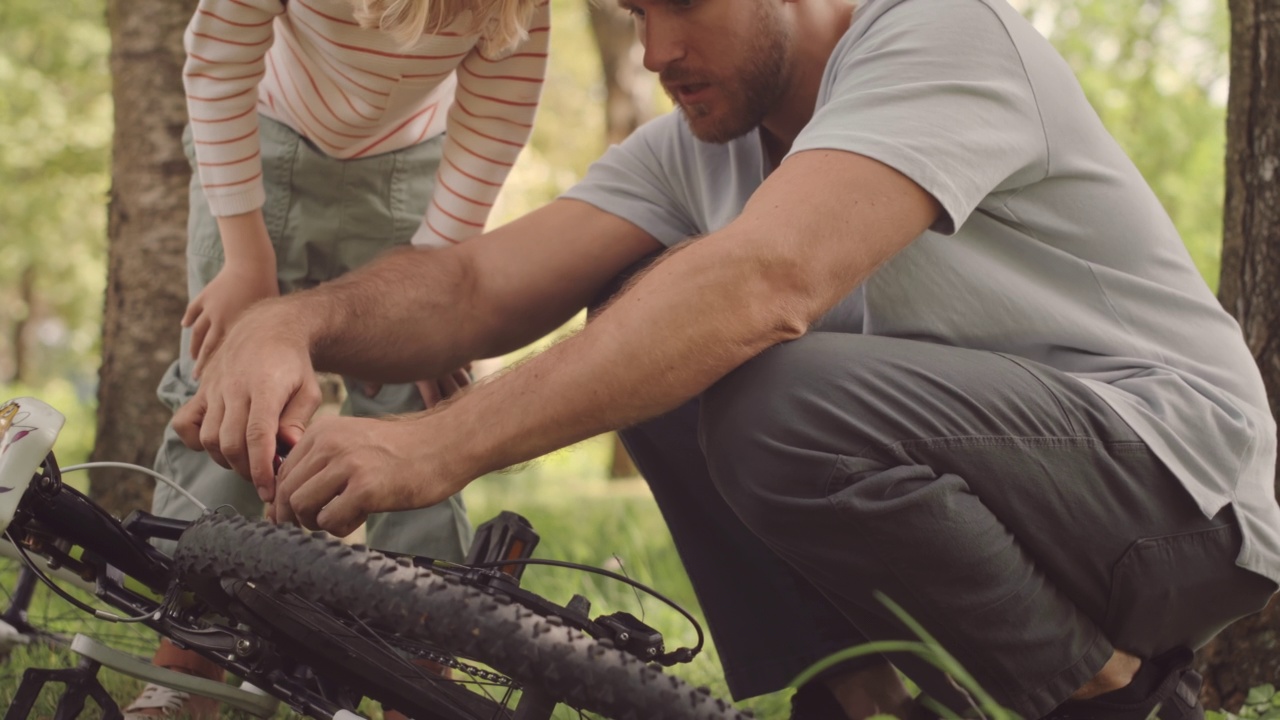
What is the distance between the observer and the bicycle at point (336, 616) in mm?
1216

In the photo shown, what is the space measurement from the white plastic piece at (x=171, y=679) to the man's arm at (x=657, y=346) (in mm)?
276

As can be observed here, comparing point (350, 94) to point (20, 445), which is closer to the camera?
point (20, 445)

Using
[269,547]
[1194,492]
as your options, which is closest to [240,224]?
[269,547]

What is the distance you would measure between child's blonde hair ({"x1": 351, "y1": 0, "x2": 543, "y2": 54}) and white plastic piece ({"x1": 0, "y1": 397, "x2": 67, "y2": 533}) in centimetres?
91

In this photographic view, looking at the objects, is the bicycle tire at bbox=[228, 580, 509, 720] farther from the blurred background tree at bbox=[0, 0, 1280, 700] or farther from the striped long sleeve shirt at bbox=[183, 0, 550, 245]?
the striped long sleeve shirt at bbox=[183, 0, 550, 245]

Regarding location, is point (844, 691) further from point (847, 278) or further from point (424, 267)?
point (424, 267)

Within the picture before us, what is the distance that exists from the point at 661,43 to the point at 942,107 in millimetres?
599

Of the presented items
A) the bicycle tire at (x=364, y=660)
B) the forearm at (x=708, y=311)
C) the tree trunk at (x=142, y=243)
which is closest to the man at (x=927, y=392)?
the forearm at (x=708, y=311)

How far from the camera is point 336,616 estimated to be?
1401mm

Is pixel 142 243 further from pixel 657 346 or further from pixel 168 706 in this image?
pixel 657 346

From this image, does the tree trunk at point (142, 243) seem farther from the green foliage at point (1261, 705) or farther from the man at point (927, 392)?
the green foliage at point (1261, 705)

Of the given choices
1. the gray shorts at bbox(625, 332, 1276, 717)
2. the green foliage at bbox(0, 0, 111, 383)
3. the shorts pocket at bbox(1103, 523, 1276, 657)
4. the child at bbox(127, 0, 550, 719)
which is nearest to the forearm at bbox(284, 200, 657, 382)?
the child at bbox(127, 0, 550, 719)

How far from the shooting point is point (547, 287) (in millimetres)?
2420

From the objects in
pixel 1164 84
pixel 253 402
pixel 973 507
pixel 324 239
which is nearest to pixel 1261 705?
pixel 973 507
